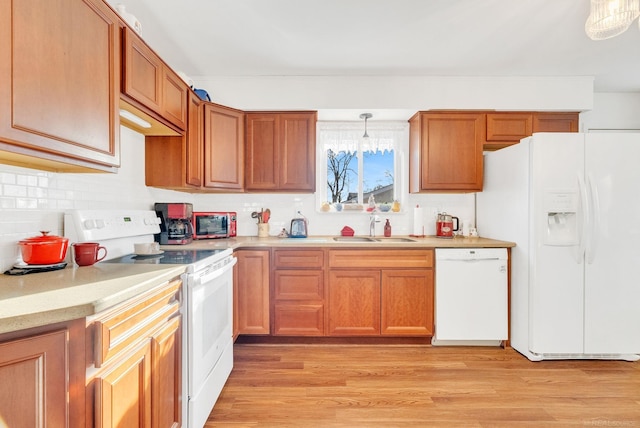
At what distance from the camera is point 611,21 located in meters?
1.54

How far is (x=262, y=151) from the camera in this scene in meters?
2.99

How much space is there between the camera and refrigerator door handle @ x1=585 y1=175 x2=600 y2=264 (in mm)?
2297

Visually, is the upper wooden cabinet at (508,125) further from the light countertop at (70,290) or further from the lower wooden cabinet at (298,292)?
the light countertop at (70,290)

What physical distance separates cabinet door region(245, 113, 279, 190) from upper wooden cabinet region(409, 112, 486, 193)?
1.40m

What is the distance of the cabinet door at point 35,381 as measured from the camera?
2.50 feet

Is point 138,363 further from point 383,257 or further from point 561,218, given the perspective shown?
point 561,218

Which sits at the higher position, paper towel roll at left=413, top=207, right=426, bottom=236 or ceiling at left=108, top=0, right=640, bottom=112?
ceiling at left=108, top=0, right=640, bottom=112

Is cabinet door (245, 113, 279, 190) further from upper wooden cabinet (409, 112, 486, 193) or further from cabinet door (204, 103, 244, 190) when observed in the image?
upper wooden cabinet (409, 112, 486, 193)

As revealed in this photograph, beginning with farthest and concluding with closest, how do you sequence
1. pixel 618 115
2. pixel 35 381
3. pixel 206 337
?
pixel 618 115 < pixel 206 337 < pixel 35 381

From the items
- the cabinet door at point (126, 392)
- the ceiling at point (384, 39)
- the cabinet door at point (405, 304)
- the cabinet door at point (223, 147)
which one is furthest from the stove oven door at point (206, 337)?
the ceiling at point (384, 39)

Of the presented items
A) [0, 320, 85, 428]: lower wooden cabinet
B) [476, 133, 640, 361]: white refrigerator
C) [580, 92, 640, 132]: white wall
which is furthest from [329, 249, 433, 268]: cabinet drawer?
[580, 92, 640, 132]: white wall

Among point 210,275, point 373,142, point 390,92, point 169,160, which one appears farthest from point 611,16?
A: point 169,160

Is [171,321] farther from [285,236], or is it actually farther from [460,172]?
[460,172]

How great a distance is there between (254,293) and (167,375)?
1.31 m
